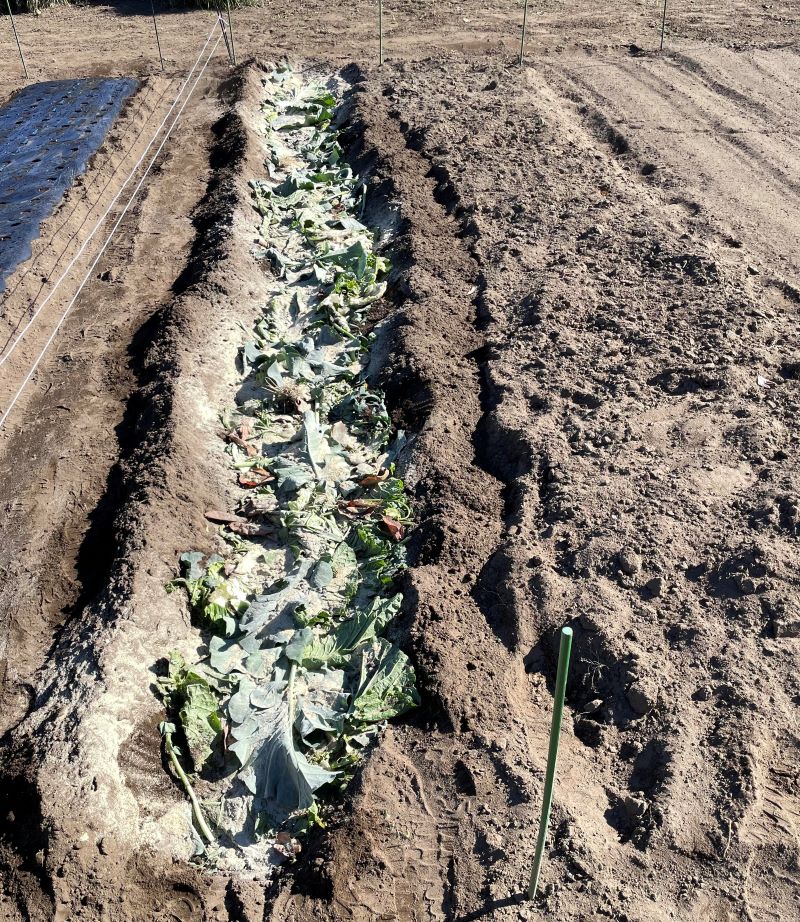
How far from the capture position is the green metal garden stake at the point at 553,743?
11.1 ft

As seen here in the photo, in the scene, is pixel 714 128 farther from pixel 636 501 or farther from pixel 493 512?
pixel 493 512

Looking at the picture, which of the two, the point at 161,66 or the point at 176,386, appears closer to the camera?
the point at 176,386

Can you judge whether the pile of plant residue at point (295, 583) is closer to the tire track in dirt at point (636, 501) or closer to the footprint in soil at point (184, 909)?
the footprint in soil at point (184, 909)

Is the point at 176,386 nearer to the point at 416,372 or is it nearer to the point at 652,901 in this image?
the point at 416,372

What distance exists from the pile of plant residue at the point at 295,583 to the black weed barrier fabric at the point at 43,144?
263cm

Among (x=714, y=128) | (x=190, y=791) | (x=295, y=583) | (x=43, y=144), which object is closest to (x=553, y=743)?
(x=190, y=791)

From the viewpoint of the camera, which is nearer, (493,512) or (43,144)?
(493,512)

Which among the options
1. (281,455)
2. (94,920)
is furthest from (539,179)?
(94,920)

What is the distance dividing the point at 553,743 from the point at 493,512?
2907 mm

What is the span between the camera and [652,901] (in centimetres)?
414

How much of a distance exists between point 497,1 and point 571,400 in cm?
1341

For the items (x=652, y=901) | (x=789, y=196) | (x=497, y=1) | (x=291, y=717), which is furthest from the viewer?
(x=497, y=1)

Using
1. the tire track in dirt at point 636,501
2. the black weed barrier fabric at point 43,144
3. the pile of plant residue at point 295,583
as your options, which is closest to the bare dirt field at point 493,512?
the tire track in dirt at point 636,501

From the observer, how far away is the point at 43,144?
1167 centimetres
